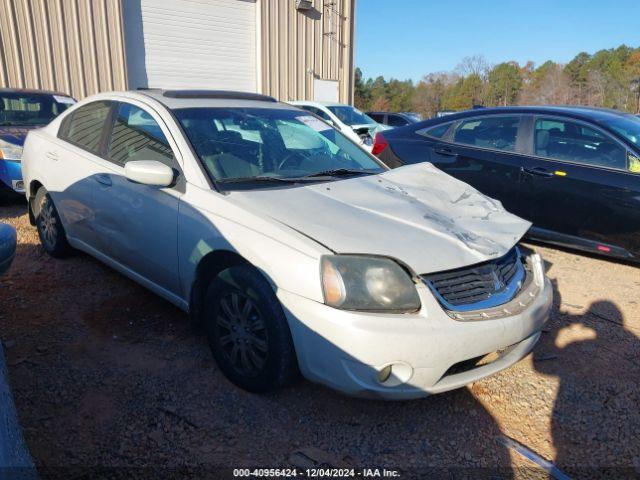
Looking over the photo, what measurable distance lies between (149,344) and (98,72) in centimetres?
1103

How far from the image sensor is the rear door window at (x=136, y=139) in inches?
119

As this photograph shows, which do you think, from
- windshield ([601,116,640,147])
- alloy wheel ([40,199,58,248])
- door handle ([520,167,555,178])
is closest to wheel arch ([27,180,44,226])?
alloy wheel ([40,199,58,248])

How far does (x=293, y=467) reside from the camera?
2133 millimetres

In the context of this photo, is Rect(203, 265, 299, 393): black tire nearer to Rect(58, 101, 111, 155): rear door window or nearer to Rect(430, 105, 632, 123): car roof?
Rect(58, 101, 111, 155): rear door window

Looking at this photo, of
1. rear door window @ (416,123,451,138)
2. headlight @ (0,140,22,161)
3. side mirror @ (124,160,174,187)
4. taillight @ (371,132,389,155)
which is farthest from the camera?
headlight @ (0,140,22,161)

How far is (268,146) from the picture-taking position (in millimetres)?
3250

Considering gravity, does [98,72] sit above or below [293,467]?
above

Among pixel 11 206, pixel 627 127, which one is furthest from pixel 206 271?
pixel 11 206

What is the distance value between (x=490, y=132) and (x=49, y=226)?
4.42 metres

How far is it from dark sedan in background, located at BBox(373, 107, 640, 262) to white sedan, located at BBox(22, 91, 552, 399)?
1.67 meters

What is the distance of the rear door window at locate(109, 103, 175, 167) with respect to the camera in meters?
3.03

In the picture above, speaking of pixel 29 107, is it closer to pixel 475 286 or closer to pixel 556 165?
pixel 556 165

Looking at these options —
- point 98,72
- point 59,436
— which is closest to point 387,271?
point 59,436

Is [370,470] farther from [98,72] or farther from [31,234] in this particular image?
[98,72]
